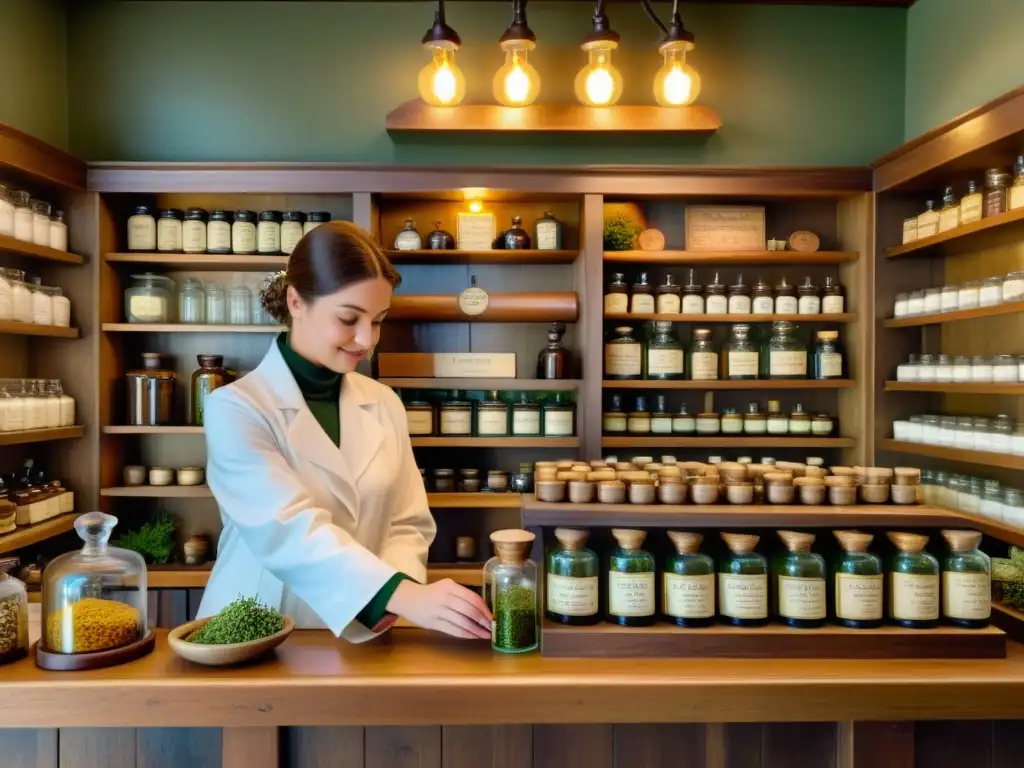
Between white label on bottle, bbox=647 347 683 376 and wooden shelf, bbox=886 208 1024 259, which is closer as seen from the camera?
wooden shelf, bbox=886 208 1024 259

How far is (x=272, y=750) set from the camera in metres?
1.12

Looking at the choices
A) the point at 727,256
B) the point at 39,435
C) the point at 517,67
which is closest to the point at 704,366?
the point at 727,256

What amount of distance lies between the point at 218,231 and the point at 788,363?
2.26 metres

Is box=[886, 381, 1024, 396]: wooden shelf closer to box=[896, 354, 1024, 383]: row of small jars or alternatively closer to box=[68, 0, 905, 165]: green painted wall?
box=[896, 354, 1024, 383]: row of small jars

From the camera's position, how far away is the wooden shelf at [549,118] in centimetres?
293

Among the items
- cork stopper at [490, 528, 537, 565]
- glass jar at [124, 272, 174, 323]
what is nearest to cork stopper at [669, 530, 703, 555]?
cork stopper at [490, 528, 537, 565]

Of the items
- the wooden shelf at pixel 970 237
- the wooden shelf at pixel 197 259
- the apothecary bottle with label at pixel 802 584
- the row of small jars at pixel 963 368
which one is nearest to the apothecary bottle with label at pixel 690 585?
the apothecary bottle with label at pixel 802 584

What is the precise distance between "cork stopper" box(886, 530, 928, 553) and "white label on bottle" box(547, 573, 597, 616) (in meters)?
0.51

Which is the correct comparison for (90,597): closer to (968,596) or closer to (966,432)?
(968,596)

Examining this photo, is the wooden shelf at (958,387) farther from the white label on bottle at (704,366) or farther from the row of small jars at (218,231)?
the row of small jars at (218,231)

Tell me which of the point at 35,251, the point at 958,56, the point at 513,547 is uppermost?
the point at 958,56

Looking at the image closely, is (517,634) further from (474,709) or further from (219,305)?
(219,305)

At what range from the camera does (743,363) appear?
114 inches

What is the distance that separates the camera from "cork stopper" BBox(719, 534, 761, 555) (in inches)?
48.1
